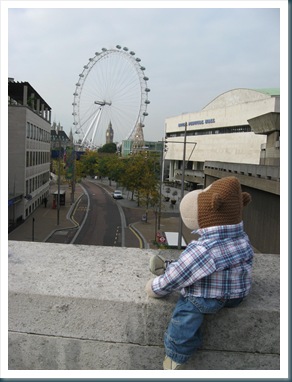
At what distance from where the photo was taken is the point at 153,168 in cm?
3828

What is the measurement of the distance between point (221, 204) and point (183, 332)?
55 cm

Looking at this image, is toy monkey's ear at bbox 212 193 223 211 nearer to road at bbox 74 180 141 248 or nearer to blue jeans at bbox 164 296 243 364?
blue jeans at bbox 164 296 243 364

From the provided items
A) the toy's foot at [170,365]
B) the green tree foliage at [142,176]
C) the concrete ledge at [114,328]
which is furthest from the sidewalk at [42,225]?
the toy's foot at [170,365]

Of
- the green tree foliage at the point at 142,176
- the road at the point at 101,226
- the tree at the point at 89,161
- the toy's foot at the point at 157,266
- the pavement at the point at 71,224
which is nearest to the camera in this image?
the toy's foot at the point at 157,266

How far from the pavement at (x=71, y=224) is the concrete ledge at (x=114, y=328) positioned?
1480 cm

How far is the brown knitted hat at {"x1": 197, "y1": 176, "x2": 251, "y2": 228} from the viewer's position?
1623mm

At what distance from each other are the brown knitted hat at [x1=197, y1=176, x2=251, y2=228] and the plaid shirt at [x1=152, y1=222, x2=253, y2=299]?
39mm

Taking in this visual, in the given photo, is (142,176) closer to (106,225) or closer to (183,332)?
(106,225)

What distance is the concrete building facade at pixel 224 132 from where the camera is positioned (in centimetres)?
3978

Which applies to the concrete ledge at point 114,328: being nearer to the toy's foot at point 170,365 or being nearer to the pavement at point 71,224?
the toy's foot at point 170,365

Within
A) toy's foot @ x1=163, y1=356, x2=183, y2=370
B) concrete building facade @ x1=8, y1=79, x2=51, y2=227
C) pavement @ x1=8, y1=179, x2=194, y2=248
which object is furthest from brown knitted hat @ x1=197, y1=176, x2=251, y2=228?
concrete building facade @ x1=8, y1=79, x2=51, y2=227
